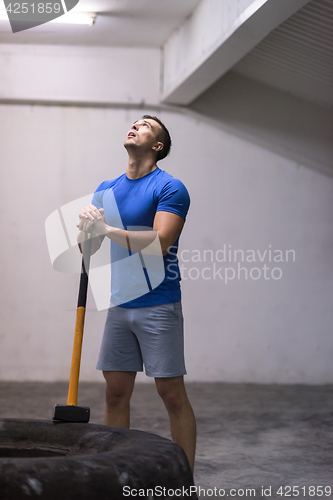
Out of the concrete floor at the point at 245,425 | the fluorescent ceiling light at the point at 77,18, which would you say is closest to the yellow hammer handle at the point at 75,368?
the concrete floor at the point at 245,425

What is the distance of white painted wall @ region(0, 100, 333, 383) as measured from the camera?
161 inches

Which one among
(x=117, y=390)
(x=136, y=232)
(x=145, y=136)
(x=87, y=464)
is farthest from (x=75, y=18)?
(x=87, y=464)

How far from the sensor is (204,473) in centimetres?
218

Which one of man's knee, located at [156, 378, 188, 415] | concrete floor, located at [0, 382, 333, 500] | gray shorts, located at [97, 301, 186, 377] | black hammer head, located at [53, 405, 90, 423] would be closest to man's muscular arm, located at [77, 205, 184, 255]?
gray shorts, located at [97, 301, 186, 377]

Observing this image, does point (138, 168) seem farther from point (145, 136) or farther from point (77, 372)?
point (77, 372)

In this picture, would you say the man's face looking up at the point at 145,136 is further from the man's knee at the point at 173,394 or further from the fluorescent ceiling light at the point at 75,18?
the fluorescent ceiling light at the point at 75,18

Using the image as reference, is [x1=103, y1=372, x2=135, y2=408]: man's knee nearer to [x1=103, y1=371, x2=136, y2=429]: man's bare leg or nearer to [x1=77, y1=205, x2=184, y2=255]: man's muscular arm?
[x1=103, y1=371, x2=136, y2=429]: man's bare leg

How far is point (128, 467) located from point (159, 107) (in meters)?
3.58

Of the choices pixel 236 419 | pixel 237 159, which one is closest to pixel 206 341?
pixel 236 419

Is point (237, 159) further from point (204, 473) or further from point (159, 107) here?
point (204, 473)

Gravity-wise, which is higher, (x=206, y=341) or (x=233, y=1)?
(x=233, y=1)

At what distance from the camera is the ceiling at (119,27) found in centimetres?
342

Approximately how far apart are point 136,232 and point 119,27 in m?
2.64

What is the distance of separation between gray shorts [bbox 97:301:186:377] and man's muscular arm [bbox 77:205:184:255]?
0.77 ft
